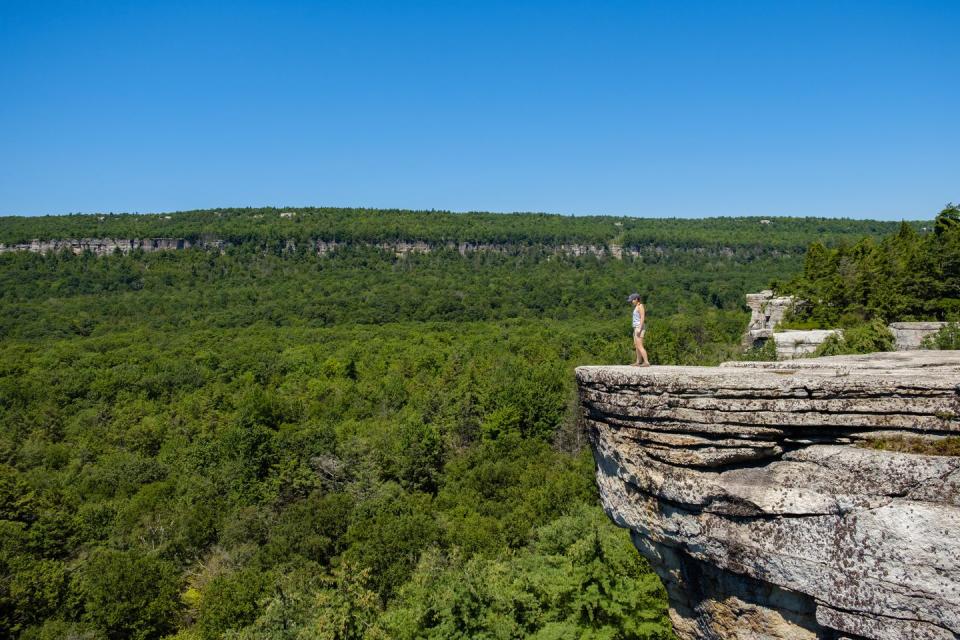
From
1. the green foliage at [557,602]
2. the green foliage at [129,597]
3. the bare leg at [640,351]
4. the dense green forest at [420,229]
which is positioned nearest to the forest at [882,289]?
the green foliage at [557,602]

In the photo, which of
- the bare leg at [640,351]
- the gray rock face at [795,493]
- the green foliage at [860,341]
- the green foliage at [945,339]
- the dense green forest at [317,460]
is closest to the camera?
the gray rock face at [795,493]

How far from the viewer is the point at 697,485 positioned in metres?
8.55

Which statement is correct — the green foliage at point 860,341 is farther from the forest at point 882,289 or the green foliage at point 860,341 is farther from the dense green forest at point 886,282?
the dense green forest at point 886,282

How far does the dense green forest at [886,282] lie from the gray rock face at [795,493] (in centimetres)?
2596

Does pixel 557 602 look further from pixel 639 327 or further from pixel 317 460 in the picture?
pixel 317 460

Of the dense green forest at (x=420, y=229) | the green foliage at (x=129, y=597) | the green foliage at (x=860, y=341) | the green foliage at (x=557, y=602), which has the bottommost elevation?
the green foliage at (x=129, y=597)

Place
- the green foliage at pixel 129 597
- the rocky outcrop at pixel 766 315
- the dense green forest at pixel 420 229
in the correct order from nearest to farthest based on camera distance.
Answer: the green foliage at pixel 129 597 < the rocky outcrop at pixel 766 315 < the dense green forest at pixel 420 229

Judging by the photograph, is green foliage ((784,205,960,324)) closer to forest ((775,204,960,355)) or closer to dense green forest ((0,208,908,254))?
forest ((775,204,960,355))

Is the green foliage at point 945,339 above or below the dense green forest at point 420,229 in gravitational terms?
below

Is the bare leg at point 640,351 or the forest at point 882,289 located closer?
the bare leg at point 640,351

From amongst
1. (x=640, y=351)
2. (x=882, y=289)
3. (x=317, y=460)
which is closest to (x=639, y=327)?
(x=640, y=351)

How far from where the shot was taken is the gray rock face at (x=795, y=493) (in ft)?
22.6

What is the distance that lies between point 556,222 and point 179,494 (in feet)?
541

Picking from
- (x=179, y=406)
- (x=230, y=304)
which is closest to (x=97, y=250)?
(x=230, y=304)
